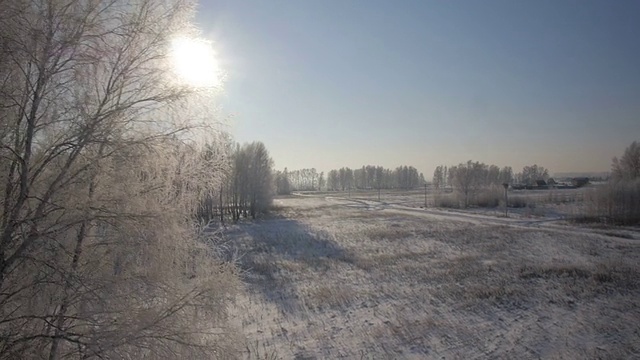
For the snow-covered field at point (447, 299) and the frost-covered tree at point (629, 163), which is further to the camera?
the frost-covered tree at point (629, 163)

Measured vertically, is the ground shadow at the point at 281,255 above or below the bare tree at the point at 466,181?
below

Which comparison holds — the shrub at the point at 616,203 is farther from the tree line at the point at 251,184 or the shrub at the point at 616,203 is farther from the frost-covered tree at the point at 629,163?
the tree line at the point at 251,184

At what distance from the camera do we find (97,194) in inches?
170

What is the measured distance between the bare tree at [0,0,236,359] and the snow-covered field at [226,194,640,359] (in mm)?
1328

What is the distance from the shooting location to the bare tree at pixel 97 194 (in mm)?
3916

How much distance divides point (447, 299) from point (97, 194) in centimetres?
1403

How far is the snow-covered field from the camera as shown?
35.7 ft

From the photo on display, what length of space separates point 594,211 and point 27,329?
4869 cm

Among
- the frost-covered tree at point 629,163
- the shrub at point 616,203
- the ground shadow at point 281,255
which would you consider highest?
the frost-covered tree at point 629,163

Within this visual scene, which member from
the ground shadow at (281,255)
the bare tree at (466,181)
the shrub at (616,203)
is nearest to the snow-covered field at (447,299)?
the ground shadow at (281,255)

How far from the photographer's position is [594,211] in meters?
39.9

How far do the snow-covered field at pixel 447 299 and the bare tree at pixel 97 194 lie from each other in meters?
1.33

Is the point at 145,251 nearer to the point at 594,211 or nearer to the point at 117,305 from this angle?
the point at 117,305

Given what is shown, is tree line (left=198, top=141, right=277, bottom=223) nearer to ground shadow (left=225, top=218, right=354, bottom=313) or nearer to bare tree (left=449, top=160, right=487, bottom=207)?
ground shadow (left=225, top=218, right=354, bottom=313)
